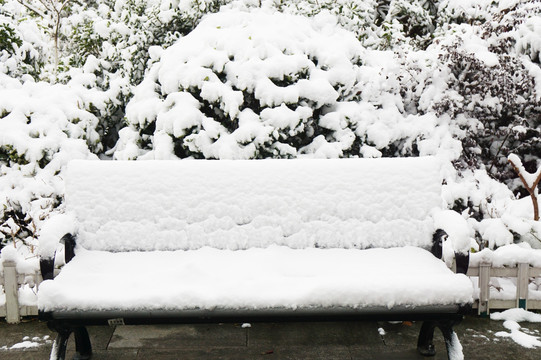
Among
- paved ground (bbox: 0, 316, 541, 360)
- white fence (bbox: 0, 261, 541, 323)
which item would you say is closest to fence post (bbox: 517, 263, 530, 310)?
white fence (bbox: 0, 261, 541, 323)

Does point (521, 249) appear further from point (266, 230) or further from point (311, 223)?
point (266, 230)

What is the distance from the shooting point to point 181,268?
2.85 m

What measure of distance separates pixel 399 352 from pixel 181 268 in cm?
136

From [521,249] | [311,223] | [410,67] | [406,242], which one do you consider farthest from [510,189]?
[311,223]

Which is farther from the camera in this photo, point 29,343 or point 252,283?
point 29,343

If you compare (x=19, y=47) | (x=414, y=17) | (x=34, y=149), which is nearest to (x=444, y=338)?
(x=34, y=149)

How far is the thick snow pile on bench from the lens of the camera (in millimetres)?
2439

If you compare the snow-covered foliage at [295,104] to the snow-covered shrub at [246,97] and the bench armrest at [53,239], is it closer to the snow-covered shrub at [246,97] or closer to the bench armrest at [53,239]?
the snow-covered shrub at [246,97]

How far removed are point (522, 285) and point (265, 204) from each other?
1767 millimetres

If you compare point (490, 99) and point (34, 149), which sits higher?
point (490, 99)

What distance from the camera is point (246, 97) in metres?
4.53

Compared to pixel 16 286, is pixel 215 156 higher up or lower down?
higher up

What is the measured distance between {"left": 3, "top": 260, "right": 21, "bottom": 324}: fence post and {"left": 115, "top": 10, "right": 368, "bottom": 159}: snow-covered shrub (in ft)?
4.83

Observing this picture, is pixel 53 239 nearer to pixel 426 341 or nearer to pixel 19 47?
pixel 426 341
